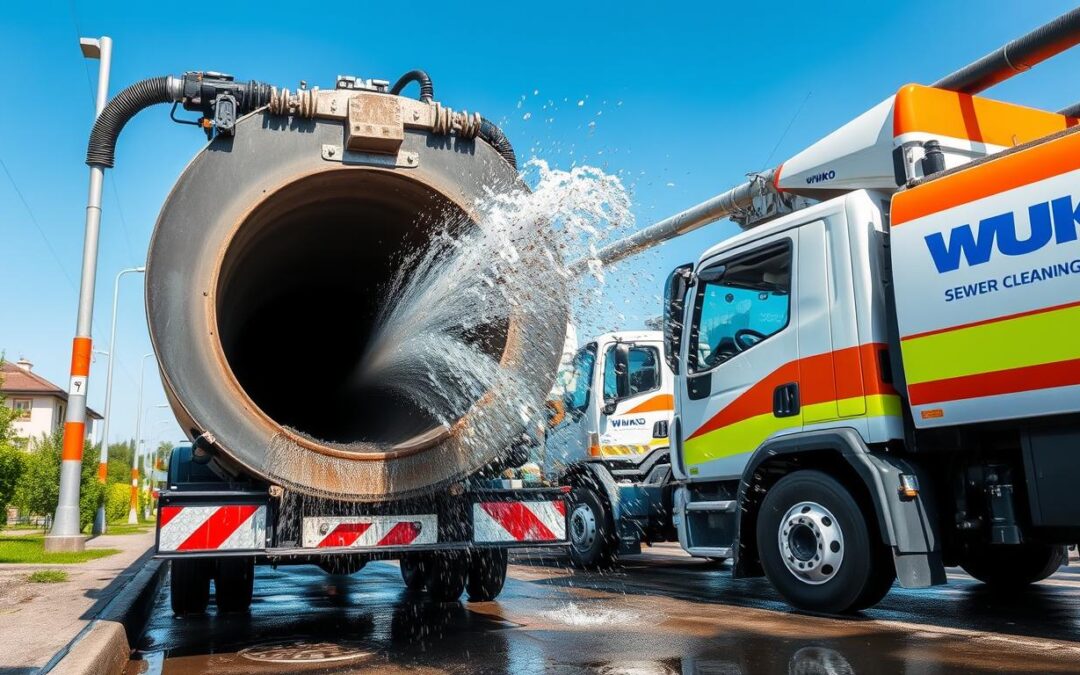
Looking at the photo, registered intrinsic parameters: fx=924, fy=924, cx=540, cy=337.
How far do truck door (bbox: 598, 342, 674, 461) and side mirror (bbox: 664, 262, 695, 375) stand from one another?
258 centimetres

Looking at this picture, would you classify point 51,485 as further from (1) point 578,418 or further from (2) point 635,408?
(2) point 635,408

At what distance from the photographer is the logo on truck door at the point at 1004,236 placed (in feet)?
15.7

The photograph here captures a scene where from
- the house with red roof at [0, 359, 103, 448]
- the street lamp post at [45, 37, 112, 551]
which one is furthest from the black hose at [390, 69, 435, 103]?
the house with red roof at [0, 359, 103, 448]

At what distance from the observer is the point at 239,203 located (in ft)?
15.1

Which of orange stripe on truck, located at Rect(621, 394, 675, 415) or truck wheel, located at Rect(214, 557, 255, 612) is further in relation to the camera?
orange stripe on truck, located at Rect(621, 394, 675, 415)

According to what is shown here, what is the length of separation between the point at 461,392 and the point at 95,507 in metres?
19.5

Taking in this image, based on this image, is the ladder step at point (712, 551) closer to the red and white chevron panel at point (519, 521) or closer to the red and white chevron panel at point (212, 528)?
the red and white chevron panel at point (519, 521)

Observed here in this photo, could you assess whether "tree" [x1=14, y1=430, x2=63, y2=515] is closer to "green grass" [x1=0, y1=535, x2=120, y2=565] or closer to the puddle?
"green grass" [x1=0, y1=535, x2=120, y2=565]

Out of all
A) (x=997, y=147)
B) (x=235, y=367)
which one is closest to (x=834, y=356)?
(x=997, y=147)

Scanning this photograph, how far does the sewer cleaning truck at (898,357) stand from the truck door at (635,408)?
2.58 meters

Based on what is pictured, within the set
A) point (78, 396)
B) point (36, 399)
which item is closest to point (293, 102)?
point (78, 396)

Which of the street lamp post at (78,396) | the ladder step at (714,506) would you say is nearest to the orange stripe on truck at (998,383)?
the ladder step at (714,506)

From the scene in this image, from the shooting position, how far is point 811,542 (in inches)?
236

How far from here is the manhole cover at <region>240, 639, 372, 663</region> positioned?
4852 millimetres
